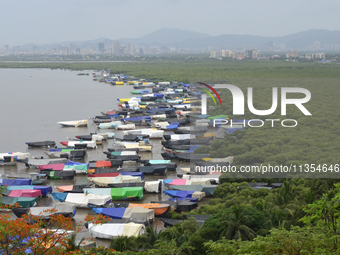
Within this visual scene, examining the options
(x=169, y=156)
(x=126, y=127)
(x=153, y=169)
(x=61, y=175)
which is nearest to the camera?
(x=61, y=175)

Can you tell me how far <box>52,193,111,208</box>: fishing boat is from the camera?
64.3ft

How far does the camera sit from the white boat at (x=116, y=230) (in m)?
15.9

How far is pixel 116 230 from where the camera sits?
16172 millimetres

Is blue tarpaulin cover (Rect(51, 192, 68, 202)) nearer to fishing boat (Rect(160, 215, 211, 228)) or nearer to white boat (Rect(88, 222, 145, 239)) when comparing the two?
white boat (Rect(88, 222, 145, 239))

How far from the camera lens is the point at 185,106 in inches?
1924

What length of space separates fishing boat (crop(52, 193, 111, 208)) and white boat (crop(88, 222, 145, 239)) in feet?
9.74

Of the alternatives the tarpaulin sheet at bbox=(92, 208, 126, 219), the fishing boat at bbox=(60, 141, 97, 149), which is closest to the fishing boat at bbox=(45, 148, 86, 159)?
the fishing boat at bbox=(60, 141, 97, 149)

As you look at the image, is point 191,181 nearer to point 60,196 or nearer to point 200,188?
point 200,188

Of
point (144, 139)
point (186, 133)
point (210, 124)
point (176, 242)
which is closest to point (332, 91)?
point (210, 124)

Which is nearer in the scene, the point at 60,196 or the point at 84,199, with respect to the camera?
the point at 84,199

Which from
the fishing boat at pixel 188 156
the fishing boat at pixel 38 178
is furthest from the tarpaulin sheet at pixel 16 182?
the fishing boat at pixel 188 156

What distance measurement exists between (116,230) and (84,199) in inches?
169

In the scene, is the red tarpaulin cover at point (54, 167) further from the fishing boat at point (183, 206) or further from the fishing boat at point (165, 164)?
the fishing boat at point (183, 206)

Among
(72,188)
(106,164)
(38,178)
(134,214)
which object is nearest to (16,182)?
(38,178)
